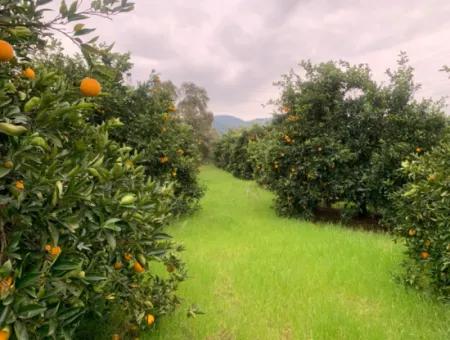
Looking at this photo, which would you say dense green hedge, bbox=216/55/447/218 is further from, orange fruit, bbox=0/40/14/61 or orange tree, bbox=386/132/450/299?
orange fruit, bbox=0/40/14/61

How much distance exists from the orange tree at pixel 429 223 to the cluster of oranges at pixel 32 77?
3.11 m

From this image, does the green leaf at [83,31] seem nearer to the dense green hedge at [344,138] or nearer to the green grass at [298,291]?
the green grass at [298,291]

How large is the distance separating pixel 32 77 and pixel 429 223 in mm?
3733

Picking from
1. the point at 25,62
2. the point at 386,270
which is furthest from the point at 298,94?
the point at 25,62

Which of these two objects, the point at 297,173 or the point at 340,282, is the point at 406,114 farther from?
the point at 340,282

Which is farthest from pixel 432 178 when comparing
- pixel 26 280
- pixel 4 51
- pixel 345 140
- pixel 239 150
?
pixel 239 150

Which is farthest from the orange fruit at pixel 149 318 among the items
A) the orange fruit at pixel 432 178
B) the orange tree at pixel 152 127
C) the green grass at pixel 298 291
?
the orange tree at pixel 152 127

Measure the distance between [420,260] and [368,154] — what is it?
4318 mm

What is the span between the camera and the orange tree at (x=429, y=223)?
9.80ft

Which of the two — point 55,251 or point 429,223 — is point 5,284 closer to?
point 55,251

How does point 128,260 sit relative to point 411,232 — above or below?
below

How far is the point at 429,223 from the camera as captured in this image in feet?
10.7

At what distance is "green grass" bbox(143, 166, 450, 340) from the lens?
8.70 feet

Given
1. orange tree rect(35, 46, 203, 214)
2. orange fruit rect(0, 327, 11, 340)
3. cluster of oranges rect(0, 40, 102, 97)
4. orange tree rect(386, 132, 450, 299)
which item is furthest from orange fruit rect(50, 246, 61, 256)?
orange tree rect(35, 46, 203, 214)
